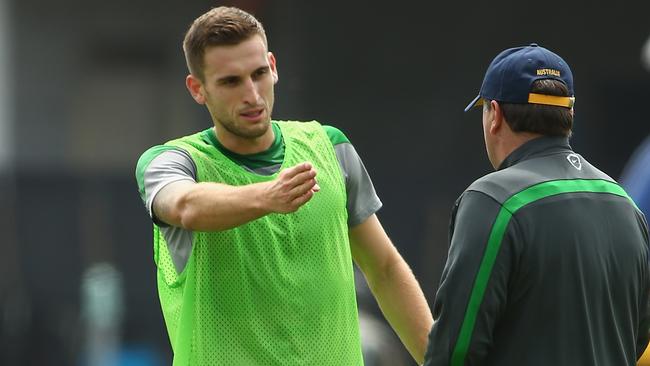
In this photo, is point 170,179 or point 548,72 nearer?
point 548,72

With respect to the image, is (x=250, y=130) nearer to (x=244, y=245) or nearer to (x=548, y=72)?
(x=244, y=245)

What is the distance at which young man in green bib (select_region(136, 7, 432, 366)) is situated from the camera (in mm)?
3818

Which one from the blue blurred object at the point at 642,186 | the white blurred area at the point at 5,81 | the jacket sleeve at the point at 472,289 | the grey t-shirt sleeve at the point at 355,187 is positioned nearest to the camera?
the jacket sleeve at the point at 472,289

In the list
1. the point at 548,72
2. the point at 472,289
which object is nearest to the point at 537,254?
the point at 472,289

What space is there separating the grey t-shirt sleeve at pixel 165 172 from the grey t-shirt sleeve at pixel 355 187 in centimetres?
52

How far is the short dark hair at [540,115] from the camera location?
11.3 feet

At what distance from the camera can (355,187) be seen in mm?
4121

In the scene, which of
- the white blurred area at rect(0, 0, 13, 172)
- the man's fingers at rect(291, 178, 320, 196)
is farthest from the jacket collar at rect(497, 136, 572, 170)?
the white blurred area at rect(0, 0, 13, 172)

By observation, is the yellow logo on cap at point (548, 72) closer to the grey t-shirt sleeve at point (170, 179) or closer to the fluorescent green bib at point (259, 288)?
the fluorescent green bib at point (259, 288)

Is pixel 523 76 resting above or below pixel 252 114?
above

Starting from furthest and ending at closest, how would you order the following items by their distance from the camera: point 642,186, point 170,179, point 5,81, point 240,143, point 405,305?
point 5,81, point 642,186, point 405,305, point 240,143, point 170,179

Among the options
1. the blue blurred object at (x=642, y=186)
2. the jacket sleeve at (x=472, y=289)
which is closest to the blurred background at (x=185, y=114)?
the blue blurred object at (x=642, y=186)

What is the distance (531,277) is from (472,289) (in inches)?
6.2

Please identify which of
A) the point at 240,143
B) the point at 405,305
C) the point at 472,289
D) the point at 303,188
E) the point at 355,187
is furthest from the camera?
the point at 405,305
